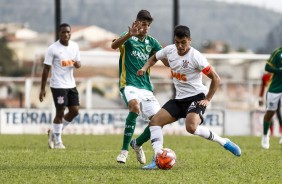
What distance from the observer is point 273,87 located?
18.8 meters

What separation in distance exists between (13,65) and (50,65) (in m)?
80.5

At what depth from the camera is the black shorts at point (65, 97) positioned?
1769cm

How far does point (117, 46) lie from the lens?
1312cm

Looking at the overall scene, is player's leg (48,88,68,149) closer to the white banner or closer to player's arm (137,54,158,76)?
player's arm (137,54,158,76)

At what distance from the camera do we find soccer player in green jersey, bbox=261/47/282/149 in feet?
60.3

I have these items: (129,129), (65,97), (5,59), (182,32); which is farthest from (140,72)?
(5,59)

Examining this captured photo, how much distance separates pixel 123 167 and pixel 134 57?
175 centimetres

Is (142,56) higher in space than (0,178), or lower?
higher

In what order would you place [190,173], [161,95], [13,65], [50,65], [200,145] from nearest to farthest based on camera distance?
[190,173], [50,65], [200,145], [161,95], [13,65]

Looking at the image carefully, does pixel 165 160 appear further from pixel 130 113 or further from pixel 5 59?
pixel 5 59

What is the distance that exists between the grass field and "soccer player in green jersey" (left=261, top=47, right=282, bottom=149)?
1288 mm

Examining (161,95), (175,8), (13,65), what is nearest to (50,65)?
(175,8)

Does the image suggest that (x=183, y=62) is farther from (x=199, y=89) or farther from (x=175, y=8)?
(x=175, y=8)

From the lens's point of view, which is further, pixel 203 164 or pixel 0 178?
pixel 203 164
